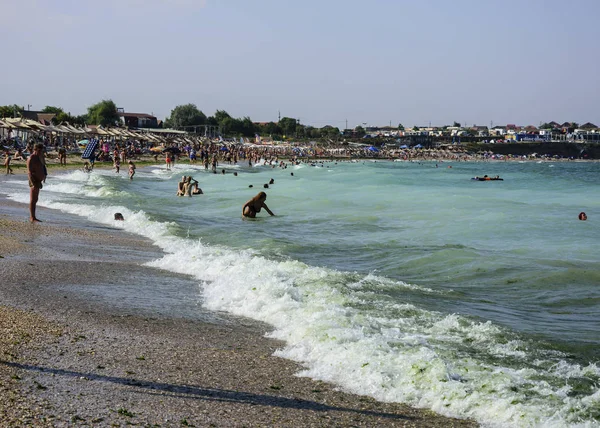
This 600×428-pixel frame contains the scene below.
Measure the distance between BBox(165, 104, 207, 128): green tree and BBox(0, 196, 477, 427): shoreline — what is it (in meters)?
149

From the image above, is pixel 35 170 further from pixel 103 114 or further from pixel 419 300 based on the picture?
pixel 103 114

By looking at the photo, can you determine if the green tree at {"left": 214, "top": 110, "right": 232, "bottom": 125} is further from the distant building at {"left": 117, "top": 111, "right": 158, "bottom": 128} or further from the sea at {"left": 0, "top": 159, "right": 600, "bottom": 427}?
the sea at {"left": 0, "top": 159, "right": 600, "bottom": 427}

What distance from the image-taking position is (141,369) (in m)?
5.17

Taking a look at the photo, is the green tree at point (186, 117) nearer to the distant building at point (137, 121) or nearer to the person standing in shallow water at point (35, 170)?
the distant building at point (137, 121)

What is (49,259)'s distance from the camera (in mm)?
9836

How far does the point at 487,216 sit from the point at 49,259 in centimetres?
1750

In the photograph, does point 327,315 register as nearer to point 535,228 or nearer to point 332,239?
point 332,239

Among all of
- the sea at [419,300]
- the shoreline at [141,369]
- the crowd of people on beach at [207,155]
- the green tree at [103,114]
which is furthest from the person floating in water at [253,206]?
the green tree at [103,114]

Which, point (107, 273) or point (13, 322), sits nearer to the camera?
point (13, 322)

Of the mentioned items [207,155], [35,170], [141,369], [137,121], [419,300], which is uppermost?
[137,121]

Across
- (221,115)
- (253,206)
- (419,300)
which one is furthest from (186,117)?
(419,300)

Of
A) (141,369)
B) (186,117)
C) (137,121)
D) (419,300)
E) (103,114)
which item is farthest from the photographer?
(186,117)

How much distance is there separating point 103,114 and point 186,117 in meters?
32.5

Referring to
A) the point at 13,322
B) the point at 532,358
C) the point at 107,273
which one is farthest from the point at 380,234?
the point at 13,322
